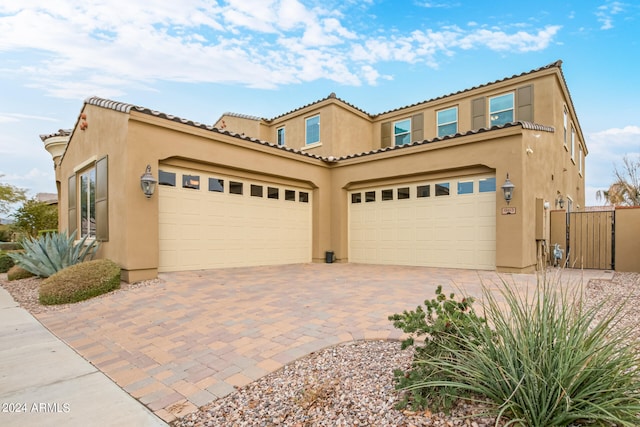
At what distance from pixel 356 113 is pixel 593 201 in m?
25.0

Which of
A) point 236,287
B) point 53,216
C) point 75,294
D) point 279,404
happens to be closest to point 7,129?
point 53,216

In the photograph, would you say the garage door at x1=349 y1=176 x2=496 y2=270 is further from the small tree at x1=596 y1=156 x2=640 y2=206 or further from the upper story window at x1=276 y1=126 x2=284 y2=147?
the small tree at x1=596 y1=156 x2=640 y2=206

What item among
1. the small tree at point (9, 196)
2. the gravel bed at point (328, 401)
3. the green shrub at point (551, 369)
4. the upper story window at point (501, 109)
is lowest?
the gravel bed at point (328, 401)

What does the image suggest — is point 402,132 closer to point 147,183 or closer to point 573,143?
point 573,143

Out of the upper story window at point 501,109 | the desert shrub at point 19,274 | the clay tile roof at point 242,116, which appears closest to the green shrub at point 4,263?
the desert shrub at point 19,274

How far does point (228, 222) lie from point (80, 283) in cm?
399

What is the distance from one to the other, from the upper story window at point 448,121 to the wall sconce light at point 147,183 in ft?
36.8

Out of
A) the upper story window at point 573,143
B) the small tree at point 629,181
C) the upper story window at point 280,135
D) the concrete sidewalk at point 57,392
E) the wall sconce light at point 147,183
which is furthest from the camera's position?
Result: the small tree at point 629,181

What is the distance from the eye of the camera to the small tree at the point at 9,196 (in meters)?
21.9

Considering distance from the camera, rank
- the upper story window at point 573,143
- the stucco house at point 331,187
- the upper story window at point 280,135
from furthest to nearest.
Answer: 1. the upper story window at point 280,135
2. the upper story window at point 573,143
3. the stucco house at point 331,187


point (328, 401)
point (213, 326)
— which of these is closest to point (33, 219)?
point (213, 326)

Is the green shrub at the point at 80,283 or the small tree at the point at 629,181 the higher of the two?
the small tree at the point at 629,181

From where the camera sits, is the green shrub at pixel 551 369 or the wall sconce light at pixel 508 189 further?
A: the wall sconce light at pixel 508 189

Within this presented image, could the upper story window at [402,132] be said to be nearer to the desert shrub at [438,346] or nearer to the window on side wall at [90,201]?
the window on side wall at [90,201]
